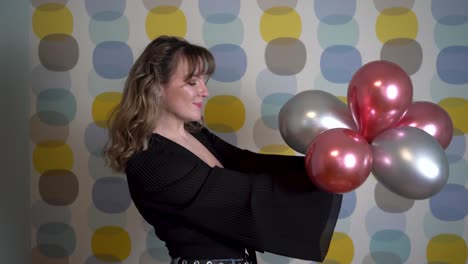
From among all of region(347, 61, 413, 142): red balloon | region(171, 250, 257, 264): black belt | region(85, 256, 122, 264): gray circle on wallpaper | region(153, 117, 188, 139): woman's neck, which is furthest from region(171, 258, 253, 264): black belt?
region(85, 256, 122, 264): gray circle on wallpaper

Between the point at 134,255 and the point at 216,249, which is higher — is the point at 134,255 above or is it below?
below

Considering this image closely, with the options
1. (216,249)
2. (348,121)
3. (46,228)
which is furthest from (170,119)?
(46,228)

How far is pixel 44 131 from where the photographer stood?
65.3 inches

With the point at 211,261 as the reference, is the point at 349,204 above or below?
above

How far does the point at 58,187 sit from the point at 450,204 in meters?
1.48

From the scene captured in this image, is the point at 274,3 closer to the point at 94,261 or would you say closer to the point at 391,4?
the point at 391,4

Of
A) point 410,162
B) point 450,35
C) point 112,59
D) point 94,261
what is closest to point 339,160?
point 410,162

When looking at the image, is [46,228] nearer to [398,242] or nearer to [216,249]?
[216,249]

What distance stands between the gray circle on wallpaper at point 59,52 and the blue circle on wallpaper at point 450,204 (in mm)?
1445

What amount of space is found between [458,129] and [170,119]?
1043mm

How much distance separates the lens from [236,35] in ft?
5.20

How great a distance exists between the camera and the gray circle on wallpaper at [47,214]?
167 centimetres

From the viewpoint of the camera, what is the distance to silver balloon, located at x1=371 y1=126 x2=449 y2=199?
85 cm

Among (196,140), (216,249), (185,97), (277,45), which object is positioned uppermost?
(277,45)
